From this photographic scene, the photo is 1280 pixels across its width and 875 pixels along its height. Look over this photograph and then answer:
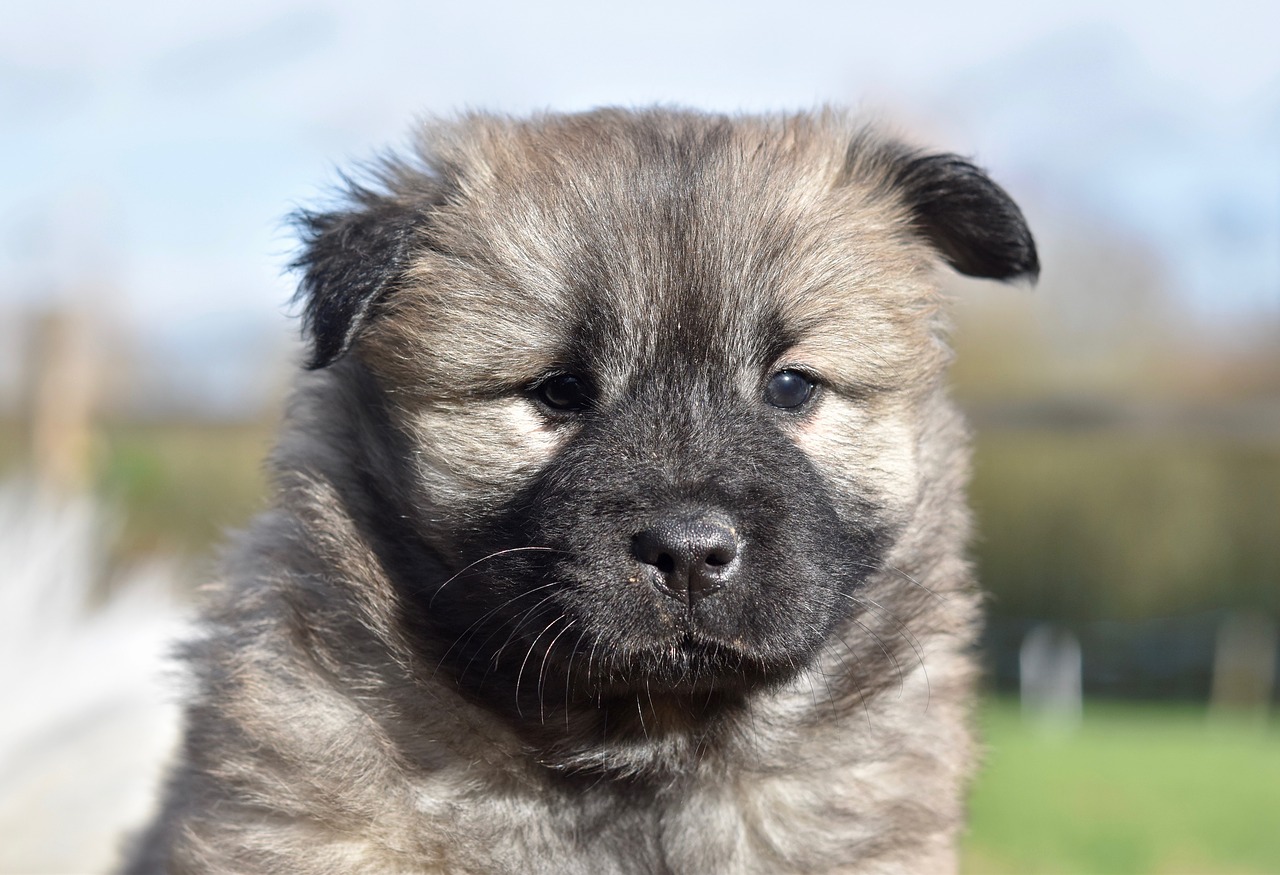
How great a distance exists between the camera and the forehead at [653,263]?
2430 mm

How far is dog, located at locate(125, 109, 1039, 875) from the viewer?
2324 millimetres

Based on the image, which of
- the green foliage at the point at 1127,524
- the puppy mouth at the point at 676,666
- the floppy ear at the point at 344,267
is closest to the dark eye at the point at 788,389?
the puppy mouth at the point at 676,666

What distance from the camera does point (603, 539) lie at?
88.6 inches

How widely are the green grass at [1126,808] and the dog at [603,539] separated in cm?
81

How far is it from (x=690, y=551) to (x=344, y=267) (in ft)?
3.11

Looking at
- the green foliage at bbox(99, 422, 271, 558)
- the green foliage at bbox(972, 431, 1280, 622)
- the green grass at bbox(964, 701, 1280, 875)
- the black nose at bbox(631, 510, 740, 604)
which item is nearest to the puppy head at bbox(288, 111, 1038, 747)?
the black nose at bbox(631, 510, 740, 604)

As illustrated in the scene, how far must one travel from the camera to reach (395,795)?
2492 millimetres

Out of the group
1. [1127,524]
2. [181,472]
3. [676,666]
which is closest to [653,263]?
[676,666]

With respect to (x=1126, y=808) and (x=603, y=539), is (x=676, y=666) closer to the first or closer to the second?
(x=603, y=539)

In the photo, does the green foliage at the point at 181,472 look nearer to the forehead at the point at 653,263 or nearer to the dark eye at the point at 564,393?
the forehead at the point at 653,263

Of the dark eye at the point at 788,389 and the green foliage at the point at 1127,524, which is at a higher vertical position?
the dark eye at the point at 788,389

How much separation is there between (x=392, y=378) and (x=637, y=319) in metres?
0.55

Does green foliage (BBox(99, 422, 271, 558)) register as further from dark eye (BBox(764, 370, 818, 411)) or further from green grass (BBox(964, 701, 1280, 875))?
dark eye (BBox(764, 370, 818, 411))

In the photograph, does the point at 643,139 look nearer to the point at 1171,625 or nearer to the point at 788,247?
the point at 788,247
